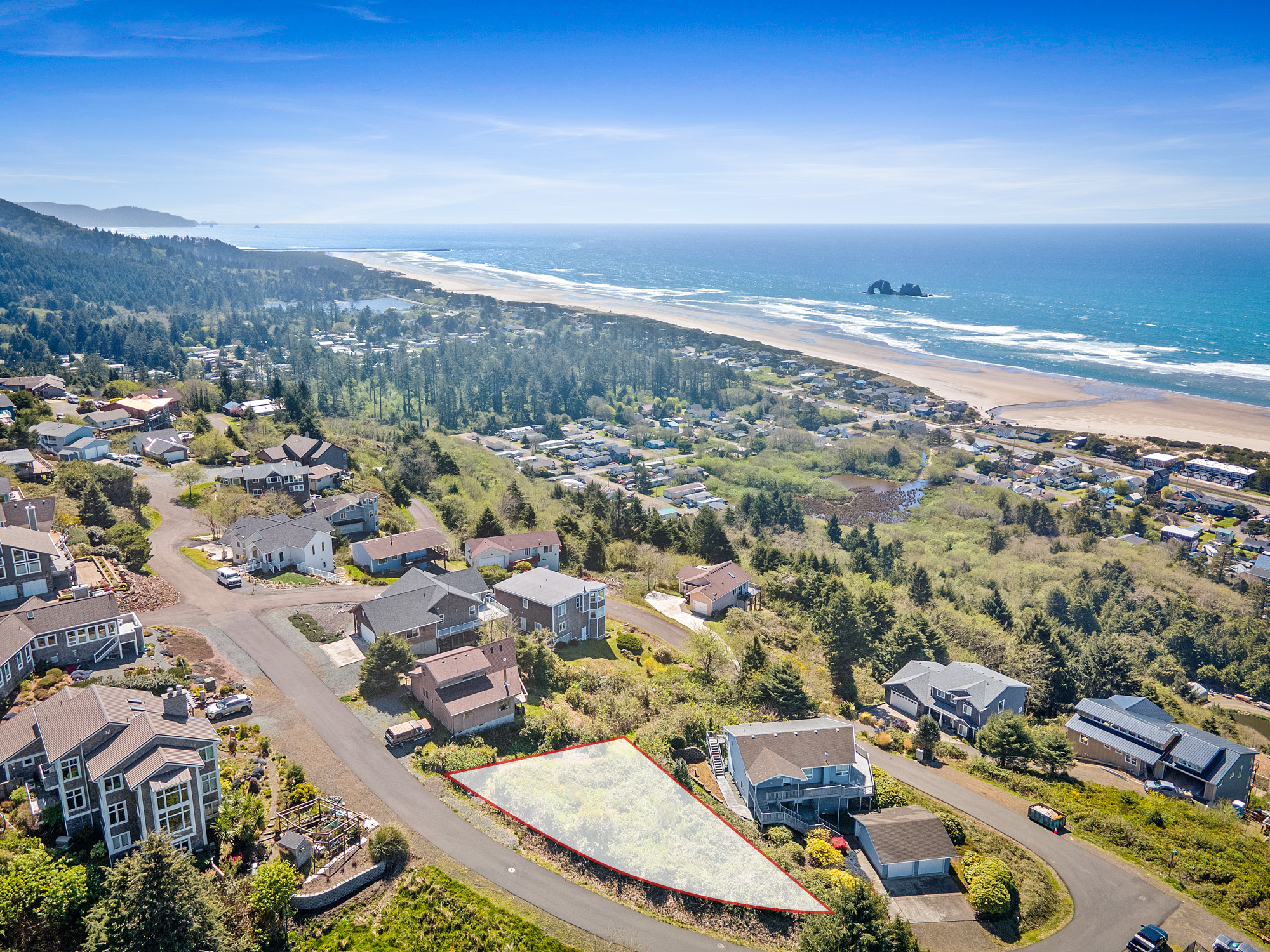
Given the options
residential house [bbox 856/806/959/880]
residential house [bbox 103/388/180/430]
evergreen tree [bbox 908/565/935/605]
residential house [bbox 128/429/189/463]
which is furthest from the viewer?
residential house [bbox 103/388/180/430]

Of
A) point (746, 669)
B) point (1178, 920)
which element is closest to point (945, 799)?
point (1178, 920)

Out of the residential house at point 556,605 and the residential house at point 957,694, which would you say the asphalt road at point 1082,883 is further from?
the residential house at point 556,605

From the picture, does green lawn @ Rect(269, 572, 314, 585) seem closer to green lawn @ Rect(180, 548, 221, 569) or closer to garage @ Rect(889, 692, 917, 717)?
green lawn @ Rect(180, 548, 221, 569)

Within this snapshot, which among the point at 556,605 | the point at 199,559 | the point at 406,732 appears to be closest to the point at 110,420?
the point at 199,559

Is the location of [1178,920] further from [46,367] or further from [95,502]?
[46,367]

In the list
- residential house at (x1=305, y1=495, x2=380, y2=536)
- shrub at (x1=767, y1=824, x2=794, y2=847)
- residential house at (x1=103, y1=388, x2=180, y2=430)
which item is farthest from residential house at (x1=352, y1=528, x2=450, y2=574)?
residential house at (x1=103, y1=388, x2=180, y2=430)
